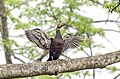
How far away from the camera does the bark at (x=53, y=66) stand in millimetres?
2512

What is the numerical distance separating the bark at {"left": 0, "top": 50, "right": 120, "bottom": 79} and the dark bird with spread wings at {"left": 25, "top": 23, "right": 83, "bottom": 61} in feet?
1.78

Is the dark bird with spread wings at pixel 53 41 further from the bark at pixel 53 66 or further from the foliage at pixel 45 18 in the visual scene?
the foliage at pixel 45 18

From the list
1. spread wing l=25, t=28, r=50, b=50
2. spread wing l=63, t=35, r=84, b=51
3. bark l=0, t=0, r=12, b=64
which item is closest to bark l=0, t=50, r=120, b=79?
spread wing l=25, t=28, r=50, b=50

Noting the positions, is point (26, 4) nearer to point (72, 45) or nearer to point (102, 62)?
point (72, 45)

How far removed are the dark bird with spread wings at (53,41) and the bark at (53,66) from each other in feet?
1.78

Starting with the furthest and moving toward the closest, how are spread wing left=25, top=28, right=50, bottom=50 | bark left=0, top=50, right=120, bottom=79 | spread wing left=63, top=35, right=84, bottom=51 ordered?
spread wing left=63, top=35, right=84, bottom=51
spread wing left=25, top=28, right=50, bottom=50
bark left=0, top=50, right=120, bottom=79

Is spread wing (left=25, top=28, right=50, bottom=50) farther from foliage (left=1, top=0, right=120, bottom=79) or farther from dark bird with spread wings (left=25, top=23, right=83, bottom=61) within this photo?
foliage (left=1, top=0, right=120, bottom=79)

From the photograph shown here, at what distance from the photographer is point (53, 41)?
3250mm

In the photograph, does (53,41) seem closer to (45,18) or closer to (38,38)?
(38,38)

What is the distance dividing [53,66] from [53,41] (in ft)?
2.17

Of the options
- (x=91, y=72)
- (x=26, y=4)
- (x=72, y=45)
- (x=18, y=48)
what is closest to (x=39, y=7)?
(x=26, y=4)

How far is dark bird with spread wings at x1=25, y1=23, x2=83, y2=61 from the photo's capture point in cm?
314

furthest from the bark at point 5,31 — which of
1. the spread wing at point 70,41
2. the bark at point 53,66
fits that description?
the bark at point 53,66

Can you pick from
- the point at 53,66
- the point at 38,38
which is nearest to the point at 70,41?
the point at 38,38
